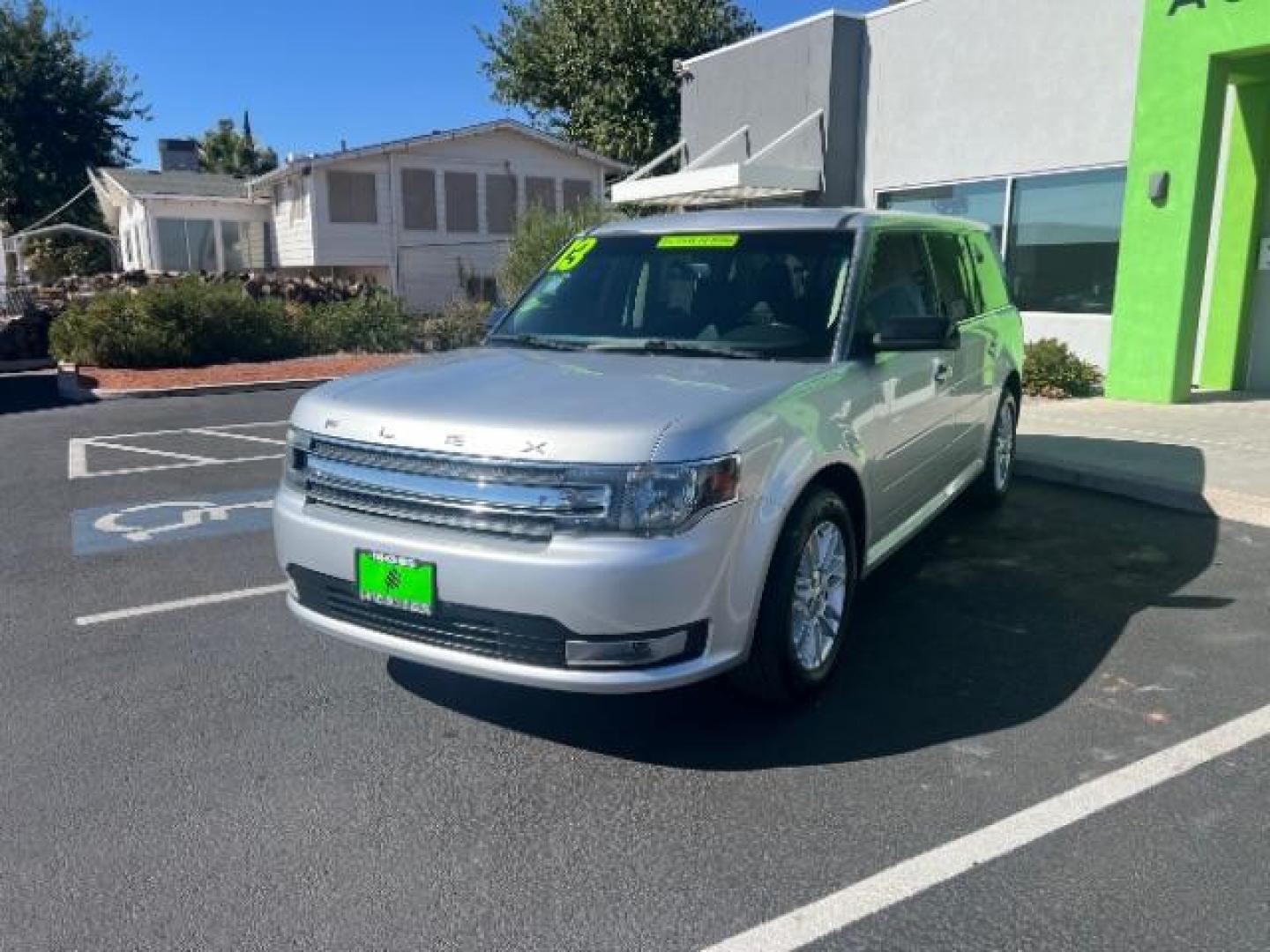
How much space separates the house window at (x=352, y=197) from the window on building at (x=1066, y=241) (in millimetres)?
20701

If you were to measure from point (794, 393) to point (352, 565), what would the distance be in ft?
5.50

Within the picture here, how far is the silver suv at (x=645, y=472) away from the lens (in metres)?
3.09

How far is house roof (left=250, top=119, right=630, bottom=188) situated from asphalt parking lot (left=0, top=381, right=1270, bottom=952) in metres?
24.3

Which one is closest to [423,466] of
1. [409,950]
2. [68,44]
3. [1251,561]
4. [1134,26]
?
[409,950]

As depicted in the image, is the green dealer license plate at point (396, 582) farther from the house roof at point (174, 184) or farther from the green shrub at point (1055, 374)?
the house roof at point (174, 184)

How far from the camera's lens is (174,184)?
3316cm

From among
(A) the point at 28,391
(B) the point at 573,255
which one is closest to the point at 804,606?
(B) the point at 573,255

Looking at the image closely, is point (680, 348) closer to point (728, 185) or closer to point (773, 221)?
point (773, 221)

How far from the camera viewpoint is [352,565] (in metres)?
3.42

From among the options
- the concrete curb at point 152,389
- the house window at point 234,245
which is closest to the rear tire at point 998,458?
the concrete curb at point 152,389

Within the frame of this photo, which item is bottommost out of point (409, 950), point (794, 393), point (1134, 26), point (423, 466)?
point (409, 950)

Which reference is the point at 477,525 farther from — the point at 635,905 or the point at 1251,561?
the point at 1251,561

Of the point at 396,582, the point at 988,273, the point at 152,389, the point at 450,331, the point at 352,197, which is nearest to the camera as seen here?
the point at 396,582

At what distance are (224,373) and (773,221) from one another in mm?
13243
